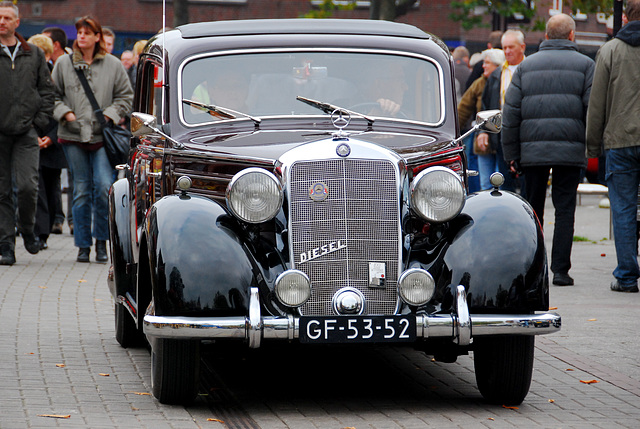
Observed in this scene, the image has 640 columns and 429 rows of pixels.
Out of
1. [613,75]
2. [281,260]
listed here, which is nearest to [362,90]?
[281,260]

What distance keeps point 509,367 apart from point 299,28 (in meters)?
2.52

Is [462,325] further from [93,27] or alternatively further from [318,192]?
[93,27]

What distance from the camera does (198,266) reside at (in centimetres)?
525

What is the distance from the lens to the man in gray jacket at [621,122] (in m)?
9.40

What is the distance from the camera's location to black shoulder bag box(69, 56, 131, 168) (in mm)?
11633

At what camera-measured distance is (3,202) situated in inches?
451

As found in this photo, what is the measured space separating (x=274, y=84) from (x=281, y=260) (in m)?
1.52

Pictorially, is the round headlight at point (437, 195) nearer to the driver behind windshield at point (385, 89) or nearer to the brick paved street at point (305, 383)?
the brick paved street at point (305, 383)

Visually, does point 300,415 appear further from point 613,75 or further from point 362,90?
point 613,75

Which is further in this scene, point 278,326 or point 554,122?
point 554,122

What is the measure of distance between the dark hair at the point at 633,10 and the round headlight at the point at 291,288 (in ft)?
17.9

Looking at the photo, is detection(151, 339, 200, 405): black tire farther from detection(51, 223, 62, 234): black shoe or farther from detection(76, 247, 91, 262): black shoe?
detection(51, 223, 62, 234): black shoe

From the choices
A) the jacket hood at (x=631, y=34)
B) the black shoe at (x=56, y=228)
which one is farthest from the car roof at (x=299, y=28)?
the black shoe at (x=56, y=228)

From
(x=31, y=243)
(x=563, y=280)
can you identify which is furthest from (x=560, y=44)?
(x=31, y=243)
